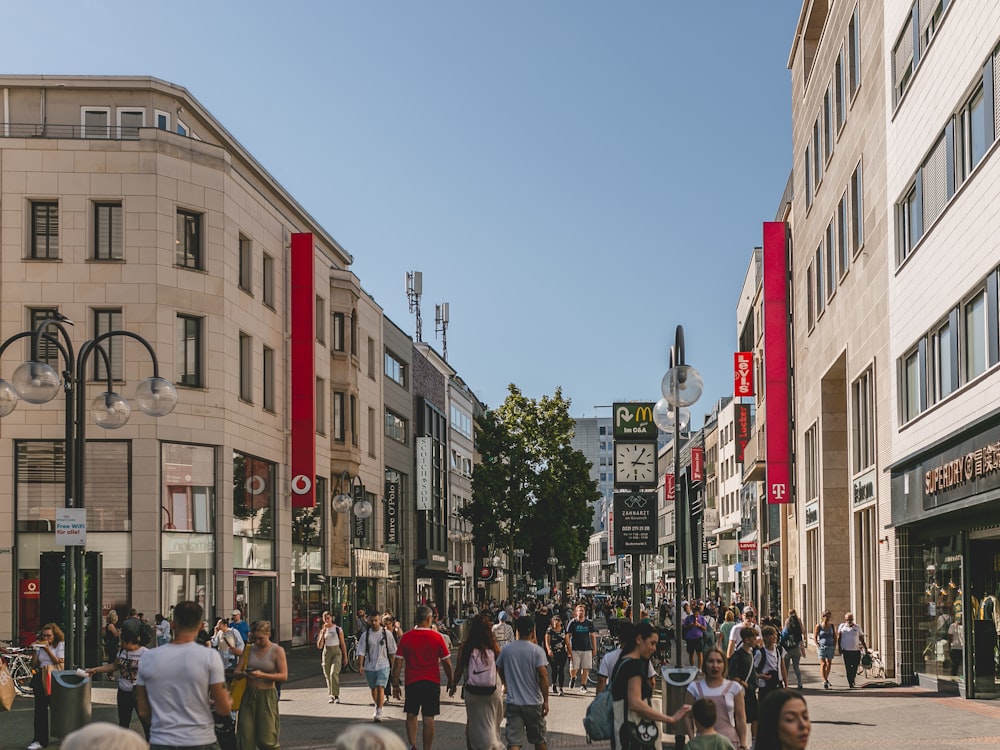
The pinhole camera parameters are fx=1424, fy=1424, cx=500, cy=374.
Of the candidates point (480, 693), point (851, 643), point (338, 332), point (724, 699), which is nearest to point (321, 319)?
point (338, 332)

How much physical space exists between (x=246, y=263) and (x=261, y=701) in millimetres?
30484

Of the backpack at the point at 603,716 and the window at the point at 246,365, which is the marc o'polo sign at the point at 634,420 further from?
the window at the point at 246,365

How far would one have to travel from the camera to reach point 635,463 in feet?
71.5

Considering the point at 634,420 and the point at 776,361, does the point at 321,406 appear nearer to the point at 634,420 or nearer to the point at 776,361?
the point at 776,361

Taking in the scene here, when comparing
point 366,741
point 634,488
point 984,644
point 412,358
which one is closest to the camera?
point 366,741

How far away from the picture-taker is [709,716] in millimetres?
8586

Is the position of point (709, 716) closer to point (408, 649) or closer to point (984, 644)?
point (408, 649)

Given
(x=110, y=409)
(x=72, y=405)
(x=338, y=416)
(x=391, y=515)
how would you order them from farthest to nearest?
(x=391, y=515) < (x=338, y=416) < (x=72, y=405) < (x=110, y=409)

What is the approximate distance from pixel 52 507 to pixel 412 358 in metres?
34.1

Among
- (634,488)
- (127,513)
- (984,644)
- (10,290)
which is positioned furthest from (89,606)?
(984,644)

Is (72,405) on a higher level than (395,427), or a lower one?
lower

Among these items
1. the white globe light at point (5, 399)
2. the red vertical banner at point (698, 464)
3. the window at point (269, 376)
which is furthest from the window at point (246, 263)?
the red vertical banner at point (698, 464)

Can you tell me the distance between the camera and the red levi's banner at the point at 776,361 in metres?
50.8

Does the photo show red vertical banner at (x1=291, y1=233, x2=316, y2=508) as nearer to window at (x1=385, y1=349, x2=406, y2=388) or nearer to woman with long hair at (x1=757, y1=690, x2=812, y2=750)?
window at (x1=385, y1=349, x2=406, y2=388)
